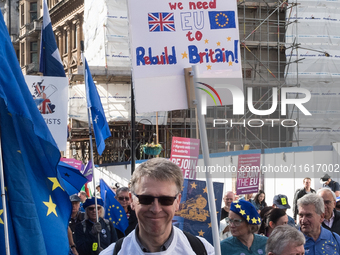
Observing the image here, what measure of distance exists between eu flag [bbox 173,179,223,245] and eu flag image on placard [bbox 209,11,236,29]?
261cm

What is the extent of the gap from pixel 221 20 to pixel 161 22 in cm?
42

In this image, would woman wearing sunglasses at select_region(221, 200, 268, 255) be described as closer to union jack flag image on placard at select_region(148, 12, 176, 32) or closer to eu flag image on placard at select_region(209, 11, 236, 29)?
eu flag image on placard at select_region(209, 11, 236, 29)

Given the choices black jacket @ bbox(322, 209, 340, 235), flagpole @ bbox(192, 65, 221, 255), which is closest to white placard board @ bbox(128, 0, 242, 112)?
flagpole @ bbox(192, 65, 221, 255)

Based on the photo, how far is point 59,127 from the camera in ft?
25.2

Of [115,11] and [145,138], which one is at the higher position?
[115,11]

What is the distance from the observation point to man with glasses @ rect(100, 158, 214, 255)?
97.6 inches

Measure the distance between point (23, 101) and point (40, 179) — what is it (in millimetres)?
566

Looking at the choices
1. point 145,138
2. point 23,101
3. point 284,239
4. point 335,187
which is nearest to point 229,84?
point 284,239

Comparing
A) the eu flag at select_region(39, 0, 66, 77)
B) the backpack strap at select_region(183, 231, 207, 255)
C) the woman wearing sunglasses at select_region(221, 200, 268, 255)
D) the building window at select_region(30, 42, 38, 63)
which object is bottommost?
the woman wearing sunglasses at select_region(221, 200, 268, 255)

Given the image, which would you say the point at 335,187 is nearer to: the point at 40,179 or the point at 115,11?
the point at 40,179

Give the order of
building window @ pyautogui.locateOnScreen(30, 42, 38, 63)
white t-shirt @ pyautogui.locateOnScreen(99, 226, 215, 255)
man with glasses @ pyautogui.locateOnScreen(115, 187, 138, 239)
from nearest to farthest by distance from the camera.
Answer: white t-shirt @ pyautogui.locateOnScreen(99, 226, 215, 255)
man with glasses @ pyautogui.locateOnScreen(115, 187, 138, 239)
building window @ pyautogui.locateOnScreen(30, 42, 38, 63)

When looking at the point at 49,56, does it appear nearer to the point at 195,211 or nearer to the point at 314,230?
the point at 195,211

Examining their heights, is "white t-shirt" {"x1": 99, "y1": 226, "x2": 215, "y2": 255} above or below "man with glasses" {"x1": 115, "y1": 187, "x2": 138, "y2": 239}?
above

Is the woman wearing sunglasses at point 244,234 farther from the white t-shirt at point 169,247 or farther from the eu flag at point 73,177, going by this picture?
the eu flag at point 73,177
